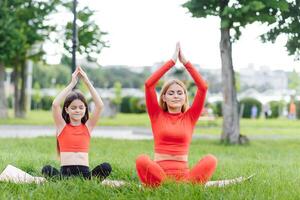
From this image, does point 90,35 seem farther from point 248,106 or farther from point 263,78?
point 263,78

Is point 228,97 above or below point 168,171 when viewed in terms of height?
above

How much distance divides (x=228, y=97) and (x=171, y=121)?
11.3 meters

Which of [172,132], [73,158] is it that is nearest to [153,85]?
[172,132]

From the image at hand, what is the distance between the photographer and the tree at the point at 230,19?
52.6ft

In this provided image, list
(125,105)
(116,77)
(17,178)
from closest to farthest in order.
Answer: (17,178)
(125,105)
(116,77)

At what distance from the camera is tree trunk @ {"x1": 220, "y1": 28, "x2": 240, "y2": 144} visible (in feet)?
58.1

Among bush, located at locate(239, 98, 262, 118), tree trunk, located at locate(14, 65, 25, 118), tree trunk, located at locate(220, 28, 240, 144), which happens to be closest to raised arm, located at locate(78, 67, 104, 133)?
tree trunk, located at locate(220, 28, 240, 144)

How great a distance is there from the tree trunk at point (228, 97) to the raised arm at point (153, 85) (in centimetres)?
1083

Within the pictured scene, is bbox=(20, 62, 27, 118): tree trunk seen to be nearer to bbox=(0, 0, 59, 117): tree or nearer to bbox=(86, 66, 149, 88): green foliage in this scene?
bbox=(0, 0, 59, 117): tree

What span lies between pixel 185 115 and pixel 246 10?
9339 mm

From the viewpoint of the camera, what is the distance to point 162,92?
706cm

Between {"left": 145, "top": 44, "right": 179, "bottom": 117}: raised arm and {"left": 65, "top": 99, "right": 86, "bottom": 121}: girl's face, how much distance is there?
0.82 meters

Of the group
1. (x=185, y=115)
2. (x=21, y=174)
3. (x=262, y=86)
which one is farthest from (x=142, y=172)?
(x=262, y=86)

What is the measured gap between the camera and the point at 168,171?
22.1 feet
